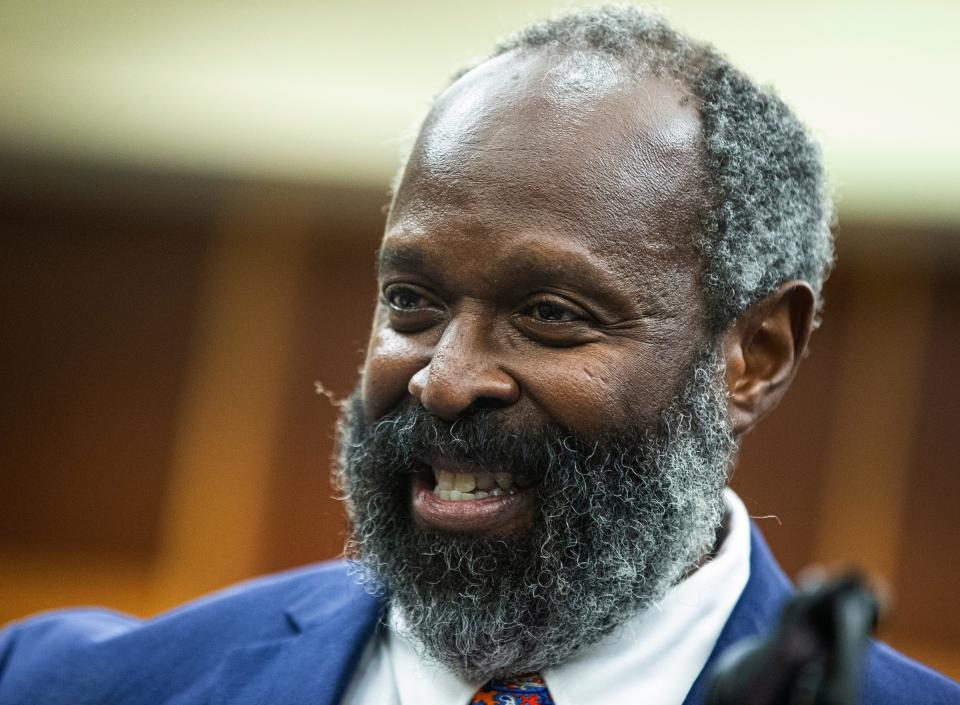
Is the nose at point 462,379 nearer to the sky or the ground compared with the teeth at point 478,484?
nearer to the sky

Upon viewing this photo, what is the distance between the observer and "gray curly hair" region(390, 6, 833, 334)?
2.02 metres

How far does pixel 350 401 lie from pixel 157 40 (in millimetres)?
5390

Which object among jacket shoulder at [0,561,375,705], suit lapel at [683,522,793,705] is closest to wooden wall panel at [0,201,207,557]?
jacket shoulder at [0,561,375,705]

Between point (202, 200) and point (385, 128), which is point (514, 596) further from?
point (202, 200)

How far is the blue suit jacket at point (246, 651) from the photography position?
198 cm

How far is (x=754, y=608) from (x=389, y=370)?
79 cm

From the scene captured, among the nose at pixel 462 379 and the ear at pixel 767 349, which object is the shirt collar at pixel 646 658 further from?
the nose at pixel 462 379

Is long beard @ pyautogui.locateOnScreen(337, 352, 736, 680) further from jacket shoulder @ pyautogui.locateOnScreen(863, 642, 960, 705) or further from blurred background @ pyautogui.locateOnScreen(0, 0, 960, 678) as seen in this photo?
blurred background @ pyautogui.locateOnScreen(0, 0, 960, 678)

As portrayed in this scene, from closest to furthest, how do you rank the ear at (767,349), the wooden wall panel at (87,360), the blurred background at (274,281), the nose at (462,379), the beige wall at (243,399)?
the nose at (462,379), the ear at (767,349), the blurred background at (274,281), the beige wall at (243,399), the wooden wall panel at (87,360)

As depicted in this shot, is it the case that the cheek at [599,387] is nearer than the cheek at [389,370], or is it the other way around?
the cheek at [599,387]

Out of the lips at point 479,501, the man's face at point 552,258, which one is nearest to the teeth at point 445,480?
the lips at point 479,501

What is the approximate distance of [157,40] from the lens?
6879 mm

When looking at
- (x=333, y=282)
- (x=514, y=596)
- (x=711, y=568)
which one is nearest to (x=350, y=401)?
(x=514, y=596)

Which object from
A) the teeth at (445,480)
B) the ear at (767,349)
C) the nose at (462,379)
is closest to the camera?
the nose at (462,379)
